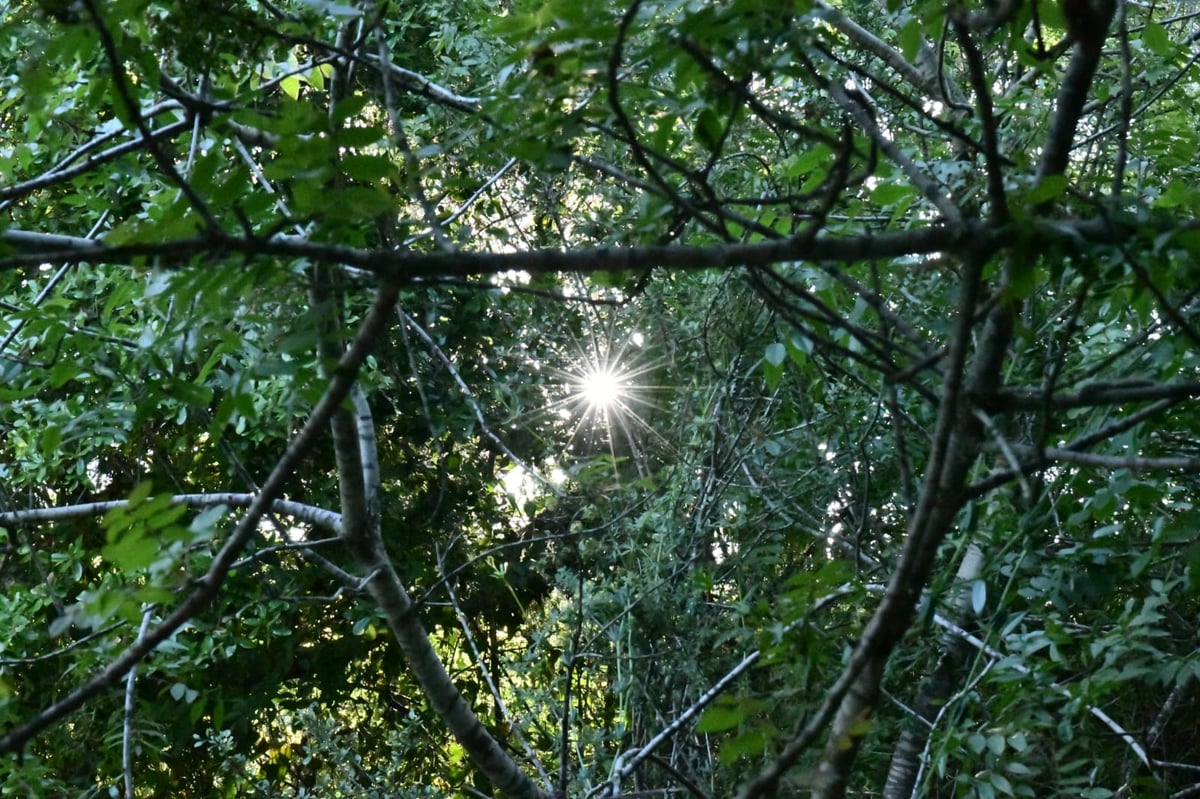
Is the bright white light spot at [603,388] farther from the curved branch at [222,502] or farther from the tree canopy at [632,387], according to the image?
the curved branch at [222,502]

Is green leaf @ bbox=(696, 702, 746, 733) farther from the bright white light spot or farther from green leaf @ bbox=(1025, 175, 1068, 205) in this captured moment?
the bright white light spot

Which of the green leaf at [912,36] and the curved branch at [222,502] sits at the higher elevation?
the green leaf at [912,36]

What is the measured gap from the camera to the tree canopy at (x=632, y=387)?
920 millimetres

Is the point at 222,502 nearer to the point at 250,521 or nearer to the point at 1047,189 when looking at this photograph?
the point at 250,521

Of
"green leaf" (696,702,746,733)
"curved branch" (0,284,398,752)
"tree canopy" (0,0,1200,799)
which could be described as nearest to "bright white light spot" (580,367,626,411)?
"tree canopy" (0,0,1200,799)

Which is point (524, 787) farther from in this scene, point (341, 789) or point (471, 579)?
point (471, 579)

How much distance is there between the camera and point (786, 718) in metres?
1.94

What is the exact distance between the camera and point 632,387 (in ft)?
8.25

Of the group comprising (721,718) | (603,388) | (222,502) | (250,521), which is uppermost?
(603,388)

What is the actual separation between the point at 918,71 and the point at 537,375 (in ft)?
4.07

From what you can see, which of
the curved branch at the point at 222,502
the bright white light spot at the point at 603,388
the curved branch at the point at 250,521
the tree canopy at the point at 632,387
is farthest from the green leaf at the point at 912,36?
the bright white light spot at the point at 603,388

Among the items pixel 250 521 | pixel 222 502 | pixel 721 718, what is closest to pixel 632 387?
pixel 222 502

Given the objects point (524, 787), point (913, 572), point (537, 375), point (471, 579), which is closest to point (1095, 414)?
point (913, 572)

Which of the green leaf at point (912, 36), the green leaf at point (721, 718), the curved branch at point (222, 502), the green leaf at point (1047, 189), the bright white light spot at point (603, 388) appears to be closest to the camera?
the green leaf at point (1047, 189)
